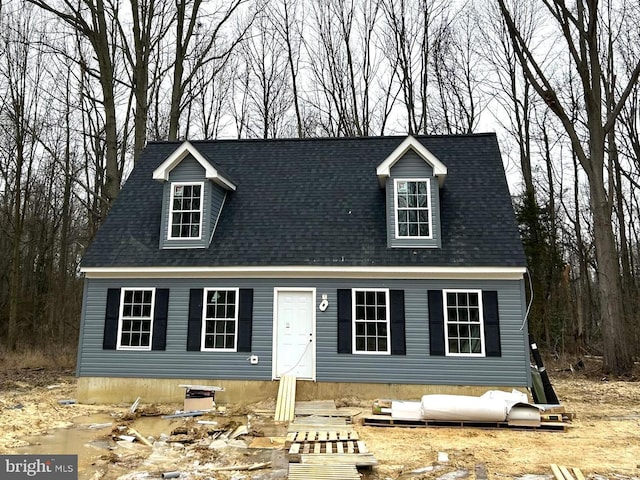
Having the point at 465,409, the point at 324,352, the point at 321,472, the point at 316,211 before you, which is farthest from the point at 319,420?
the point at 316,211

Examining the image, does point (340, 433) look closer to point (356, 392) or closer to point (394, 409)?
point (394, 409)

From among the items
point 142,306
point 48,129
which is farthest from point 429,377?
point 48,129

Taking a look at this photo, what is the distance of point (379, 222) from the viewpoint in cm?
1197

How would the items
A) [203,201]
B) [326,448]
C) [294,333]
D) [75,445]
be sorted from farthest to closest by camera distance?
[203,201]
[294,333]
[75,445]
[326,448]

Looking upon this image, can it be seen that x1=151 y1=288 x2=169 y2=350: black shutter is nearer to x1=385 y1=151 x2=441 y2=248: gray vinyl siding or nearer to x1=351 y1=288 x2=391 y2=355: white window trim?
x1=351 y1=288 x2=391 y2=355: white window trim

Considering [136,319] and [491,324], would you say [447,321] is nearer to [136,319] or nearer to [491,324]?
[491,324]

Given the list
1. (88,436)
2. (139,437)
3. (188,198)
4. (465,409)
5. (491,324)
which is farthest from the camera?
(188,198)

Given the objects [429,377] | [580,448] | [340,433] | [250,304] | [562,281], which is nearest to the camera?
[580,448]

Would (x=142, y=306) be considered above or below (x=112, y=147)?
below

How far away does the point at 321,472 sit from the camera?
5.75 meters

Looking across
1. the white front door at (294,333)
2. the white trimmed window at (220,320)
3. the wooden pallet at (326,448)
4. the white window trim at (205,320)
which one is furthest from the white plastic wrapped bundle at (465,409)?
the white trimmed window at (220,320)

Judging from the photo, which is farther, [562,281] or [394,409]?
[562,281]

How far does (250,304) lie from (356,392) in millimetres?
3242

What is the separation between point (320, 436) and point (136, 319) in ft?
19.7
